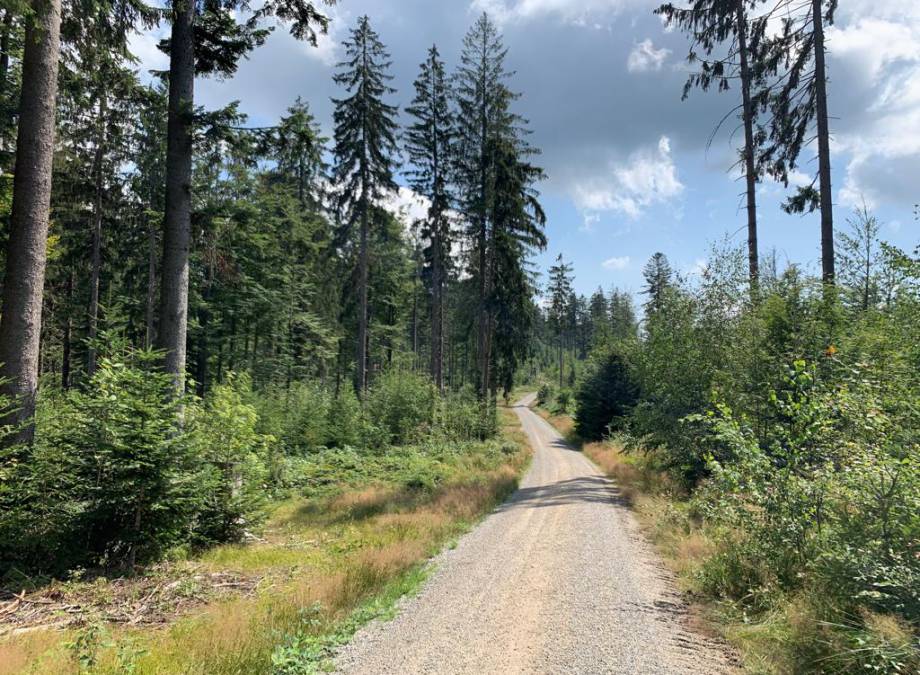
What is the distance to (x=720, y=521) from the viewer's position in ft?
21.4

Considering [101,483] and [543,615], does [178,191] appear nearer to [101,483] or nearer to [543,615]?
[101,483]

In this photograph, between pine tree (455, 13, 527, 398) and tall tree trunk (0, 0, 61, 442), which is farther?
pine tree (455, 13, 527, 398)

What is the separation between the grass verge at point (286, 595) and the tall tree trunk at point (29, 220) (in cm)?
318

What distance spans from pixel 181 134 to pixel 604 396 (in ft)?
93.3

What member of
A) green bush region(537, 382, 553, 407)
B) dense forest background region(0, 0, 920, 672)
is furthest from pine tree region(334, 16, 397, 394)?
green bush region(537, 382, 553, 407)

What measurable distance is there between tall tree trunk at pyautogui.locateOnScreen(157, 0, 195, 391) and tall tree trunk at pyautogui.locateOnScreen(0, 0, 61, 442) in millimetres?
1672

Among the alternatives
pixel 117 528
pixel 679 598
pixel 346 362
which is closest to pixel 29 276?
pixel 117 528

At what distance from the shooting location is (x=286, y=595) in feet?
19.3

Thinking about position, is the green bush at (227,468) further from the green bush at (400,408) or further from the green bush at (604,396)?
the green bush at (604,396)

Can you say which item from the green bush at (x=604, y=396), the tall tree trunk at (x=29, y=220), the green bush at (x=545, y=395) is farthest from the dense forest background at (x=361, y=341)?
the green bush at (x=545, y=395)

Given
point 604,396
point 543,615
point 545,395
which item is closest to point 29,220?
point 543,615

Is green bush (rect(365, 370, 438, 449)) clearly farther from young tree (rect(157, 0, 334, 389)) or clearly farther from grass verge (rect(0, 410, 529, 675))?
young tree (rect(157, 0, 334, 389))

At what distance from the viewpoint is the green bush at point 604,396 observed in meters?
30.4

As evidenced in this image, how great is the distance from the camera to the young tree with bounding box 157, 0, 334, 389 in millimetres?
8180
